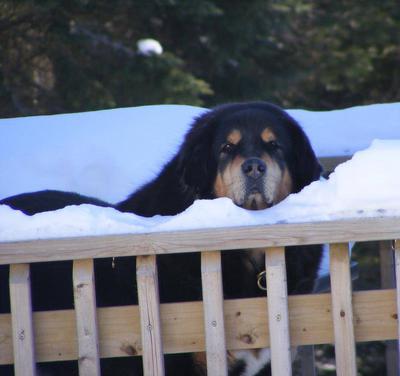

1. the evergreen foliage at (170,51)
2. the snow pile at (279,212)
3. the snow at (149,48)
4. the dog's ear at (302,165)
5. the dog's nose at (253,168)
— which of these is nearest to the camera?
the snow pile at (279,212)

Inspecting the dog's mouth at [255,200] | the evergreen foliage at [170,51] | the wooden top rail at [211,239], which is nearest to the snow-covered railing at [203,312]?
the wooden top rail at [211,239]

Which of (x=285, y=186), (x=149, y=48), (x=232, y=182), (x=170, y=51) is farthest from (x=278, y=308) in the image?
(x=170, y=51)

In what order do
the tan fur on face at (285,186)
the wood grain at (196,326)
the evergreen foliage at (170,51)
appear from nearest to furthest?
the wood grain at (196,326)
the tan fur on face at (285,186)
the evergreen foliage at (170,51)

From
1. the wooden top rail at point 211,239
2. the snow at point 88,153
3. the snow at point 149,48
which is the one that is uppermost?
the snow at point 149,48

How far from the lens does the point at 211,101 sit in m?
12.6

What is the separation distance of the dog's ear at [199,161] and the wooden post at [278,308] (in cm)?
124

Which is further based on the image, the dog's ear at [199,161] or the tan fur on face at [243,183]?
the dog's ear at [199,161]

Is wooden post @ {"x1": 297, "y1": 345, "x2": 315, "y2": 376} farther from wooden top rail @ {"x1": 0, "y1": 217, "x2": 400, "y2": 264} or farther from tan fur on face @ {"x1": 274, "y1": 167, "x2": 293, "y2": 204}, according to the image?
wooden top rail @ {"x1": 0, "y1": 217, "x2": 400, "y2": 264}

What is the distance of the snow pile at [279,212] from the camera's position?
10.8ft

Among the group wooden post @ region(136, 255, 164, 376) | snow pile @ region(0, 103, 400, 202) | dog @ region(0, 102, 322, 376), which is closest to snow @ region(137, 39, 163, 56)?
snow pile @ region(0, 103, 400, 202)

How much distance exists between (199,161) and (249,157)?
35 cm

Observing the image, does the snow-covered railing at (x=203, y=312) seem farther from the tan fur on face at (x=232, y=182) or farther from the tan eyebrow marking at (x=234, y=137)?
the tan eyebrow marking at (x=234, y=137)

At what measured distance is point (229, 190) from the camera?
4.38 m

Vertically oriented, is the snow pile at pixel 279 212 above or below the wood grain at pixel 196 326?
above
